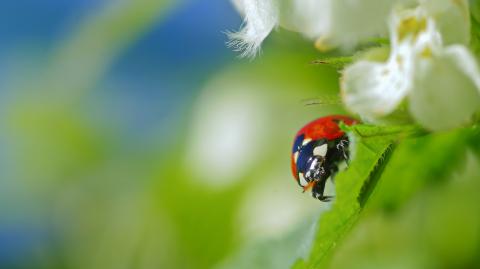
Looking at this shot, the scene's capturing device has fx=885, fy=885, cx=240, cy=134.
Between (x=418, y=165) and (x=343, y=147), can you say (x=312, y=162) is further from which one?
(x=418, y=165)

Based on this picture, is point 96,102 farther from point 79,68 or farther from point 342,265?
point 342,265

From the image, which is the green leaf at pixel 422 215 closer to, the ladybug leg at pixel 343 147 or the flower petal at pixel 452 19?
the ladybug leg at pixel 343 147

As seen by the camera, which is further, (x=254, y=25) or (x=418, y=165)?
(x=418, y=165)

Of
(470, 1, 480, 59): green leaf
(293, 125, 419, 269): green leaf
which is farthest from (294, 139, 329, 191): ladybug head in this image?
(470, 1, 480, 59): green leaf

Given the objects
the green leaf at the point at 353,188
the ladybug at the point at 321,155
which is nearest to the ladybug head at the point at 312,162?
the ladybug at the point at 321,155

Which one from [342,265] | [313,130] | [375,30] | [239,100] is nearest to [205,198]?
[239,100]

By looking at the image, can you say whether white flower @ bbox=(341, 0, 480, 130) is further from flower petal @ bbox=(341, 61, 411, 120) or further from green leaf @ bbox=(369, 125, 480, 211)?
green leaf @ bbox=(369, 125, 480, 211)

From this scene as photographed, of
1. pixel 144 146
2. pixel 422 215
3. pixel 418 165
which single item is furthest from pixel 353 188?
pixel 144 146
